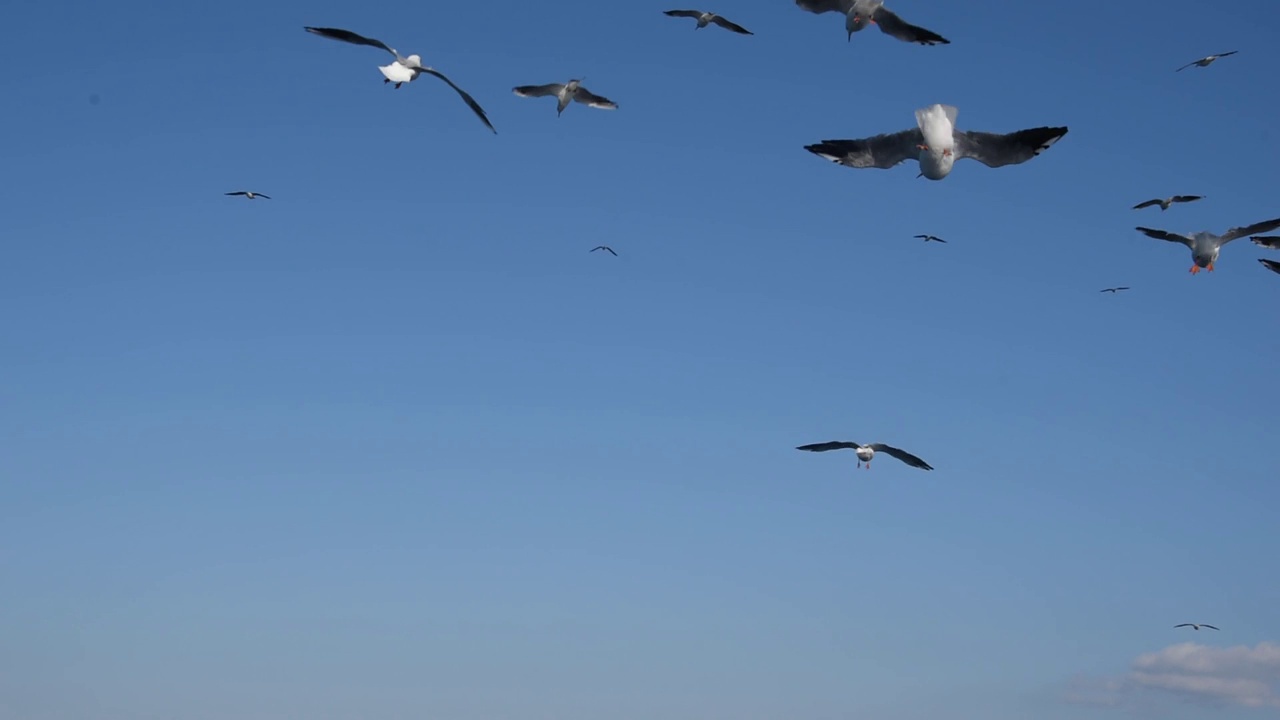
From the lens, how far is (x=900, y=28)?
42906 mm

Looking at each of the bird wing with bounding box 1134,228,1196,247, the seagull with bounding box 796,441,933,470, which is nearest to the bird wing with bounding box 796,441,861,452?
the seagull with bounding box 796,441,933,470

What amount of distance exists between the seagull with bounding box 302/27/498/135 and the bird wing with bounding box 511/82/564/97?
13314 millimetres

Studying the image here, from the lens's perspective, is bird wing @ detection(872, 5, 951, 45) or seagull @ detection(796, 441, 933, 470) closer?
bird wing @ detection(872, 5, 951, 45)

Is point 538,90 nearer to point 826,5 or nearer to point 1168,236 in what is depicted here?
point 826,5

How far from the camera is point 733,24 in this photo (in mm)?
55438

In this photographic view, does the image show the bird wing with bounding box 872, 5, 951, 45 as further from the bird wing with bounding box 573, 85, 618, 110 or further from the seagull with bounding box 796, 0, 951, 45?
the bird wing with bounding box 573, 85, 618, 110

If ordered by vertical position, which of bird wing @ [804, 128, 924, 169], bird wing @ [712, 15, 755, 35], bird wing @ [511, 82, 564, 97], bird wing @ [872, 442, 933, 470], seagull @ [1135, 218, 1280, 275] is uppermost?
bird wing @ [712, 15, 755, 35]

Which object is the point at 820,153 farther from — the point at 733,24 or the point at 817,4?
the point at 733,24

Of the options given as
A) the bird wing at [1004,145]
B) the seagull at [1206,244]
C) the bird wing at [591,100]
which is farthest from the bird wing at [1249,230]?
the bird wing at [591,100]

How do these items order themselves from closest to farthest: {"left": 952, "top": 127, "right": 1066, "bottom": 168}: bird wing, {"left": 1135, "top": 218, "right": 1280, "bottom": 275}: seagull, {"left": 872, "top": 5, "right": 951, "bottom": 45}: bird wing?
{"left": 952, "top": 127, "right": 1066, "bottom": 168}: bird wing → {"left": 872, "top": 5, "right": 951, "bottom": 45}: bird wing → {"left": 1135, "top": 218, "right": 1280, "bottom": 275}: seagull

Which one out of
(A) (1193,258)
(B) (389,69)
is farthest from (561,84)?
(A) (1193,258)

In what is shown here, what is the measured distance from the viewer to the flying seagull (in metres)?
56.6

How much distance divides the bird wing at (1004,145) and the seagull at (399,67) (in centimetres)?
1351

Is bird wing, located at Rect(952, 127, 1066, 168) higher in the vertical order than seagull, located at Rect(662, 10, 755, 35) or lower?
lower
